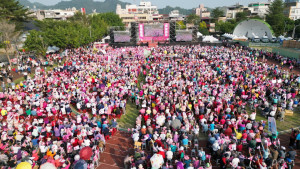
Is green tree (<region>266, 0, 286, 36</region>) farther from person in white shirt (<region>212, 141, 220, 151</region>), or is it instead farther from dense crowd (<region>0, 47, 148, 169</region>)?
person in white shirt (<region>212, 141, 220, 151</region>)

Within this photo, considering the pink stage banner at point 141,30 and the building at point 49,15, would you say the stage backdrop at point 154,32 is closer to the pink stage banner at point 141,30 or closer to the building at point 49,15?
the pink stage banner at point 141,30

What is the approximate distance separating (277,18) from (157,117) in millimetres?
65608

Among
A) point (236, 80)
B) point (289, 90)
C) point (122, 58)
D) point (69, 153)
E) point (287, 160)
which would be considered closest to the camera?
point (287, 160)

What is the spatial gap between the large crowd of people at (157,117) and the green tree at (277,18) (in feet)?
152

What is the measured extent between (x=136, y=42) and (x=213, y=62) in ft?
74.7

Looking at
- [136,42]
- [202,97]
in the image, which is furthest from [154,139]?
[136,42]

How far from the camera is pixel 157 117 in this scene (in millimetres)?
10414

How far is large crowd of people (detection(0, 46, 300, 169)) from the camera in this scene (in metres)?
8.02

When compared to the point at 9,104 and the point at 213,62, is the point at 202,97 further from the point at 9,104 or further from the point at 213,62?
the point at 9,104

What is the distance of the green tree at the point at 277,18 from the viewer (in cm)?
5544

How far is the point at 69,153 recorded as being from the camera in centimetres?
852

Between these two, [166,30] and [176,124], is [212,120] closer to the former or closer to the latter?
[176,124]

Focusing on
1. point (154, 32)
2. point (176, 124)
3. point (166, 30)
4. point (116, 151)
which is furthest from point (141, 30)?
point (116, 151)

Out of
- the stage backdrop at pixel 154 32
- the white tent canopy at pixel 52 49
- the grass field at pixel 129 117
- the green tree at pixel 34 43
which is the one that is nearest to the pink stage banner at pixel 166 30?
the stage backdrop at pixel 154 32
